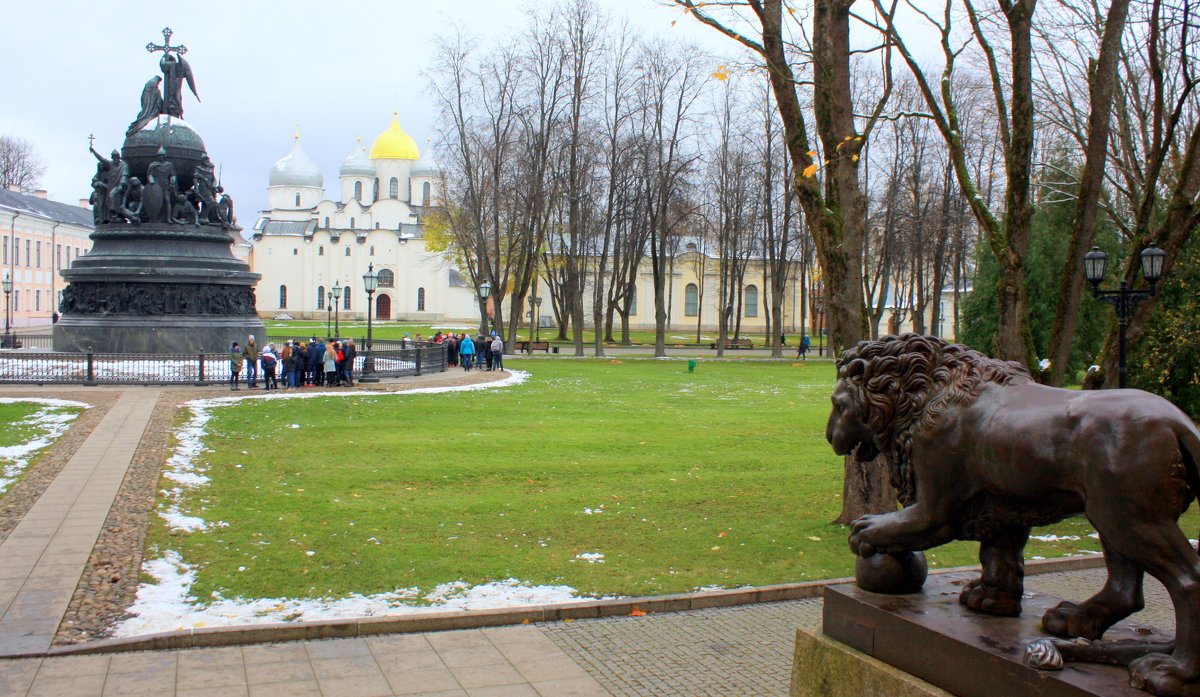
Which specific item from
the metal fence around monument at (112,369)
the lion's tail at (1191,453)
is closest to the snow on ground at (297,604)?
the lion's tail at (1191,453)

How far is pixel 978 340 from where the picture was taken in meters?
35.1

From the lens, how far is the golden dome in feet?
334

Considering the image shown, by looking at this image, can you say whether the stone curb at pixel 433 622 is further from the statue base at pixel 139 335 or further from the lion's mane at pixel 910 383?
the statue base at pixel 139 335

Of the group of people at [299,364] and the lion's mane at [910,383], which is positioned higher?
the lion's mane at [910,383]

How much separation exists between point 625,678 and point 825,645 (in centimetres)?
193

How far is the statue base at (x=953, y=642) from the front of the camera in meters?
3.51

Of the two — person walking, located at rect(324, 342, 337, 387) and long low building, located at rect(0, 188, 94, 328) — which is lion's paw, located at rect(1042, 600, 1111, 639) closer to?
person walking, located at rect(324, 342, 337, 387)

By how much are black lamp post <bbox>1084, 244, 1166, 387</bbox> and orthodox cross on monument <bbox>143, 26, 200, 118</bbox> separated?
28.8 m

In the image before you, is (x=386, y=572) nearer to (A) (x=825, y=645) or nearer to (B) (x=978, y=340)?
(A) (x=825, y=645)

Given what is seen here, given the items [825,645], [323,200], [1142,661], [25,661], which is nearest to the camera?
[1142,661]

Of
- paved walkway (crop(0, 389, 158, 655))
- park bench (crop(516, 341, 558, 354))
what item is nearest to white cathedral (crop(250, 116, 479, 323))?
park bench (crop(516, 341, 558, 354))

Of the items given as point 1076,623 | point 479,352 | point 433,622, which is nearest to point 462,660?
point 433,622

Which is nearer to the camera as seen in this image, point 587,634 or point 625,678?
point 625,678

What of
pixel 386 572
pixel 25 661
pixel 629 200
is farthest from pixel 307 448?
pixel 629 200
